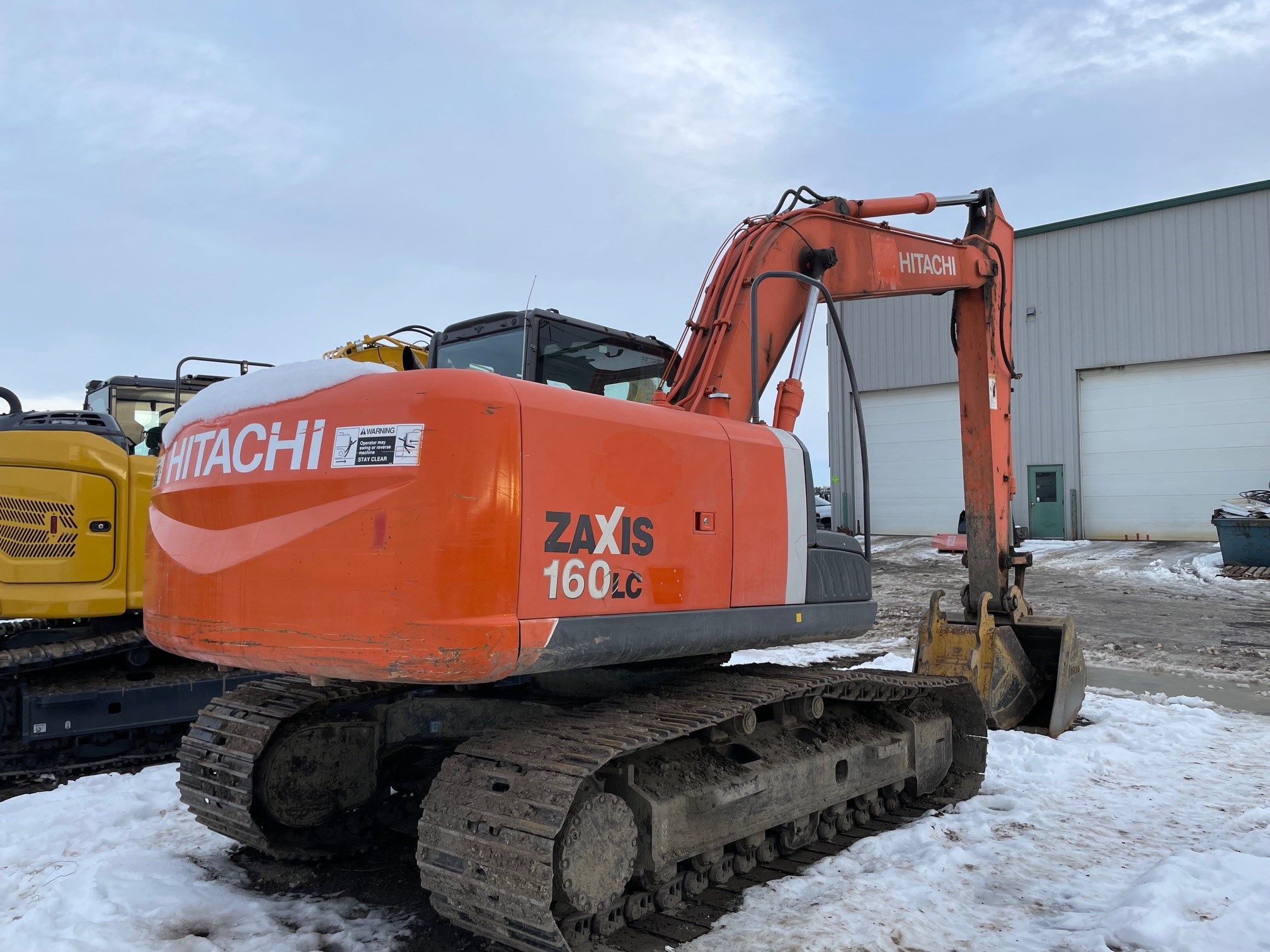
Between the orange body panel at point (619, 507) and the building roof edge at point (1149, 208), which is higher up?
the building roof edge at point (1149, 208)

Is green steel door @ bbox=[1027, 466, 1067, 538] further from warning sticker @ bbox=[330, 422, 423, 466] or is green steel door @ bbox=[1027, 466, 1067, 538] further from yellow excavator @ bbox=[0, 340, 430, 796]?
warning sticker @ bbox=[330, 422, 423, 466]

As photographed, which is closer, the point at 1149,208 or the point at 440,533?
the point at 440,533

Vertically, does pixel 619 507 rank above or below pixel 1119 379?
below

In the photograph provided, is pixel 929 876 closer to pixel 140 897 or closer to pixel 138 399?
pixel 140 897

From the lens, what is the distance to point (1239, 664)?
9.09m

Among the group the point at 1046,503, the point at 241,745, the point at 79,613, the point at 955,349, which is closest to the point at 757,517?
the point at 241,745

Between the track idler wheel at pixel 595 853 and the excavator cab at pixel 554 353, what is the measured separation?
6.23 ft

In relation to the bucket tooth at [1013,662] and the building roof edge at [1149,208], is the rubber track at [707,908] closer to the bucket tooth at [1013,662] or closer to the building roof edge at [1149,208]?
the bucket tooth at [1013,662]

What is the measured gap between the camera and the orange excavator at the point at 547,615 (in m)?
2.86

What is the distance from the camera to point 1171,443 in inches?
843

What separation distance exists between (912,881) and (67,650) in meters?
5.00

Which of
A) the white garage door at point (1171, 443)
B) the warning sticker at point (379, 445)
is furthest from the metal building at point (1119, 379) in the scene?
the warning sticker at point (379, 445)

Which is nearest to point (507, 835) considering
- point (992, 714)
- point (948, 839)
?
point (948, 839)

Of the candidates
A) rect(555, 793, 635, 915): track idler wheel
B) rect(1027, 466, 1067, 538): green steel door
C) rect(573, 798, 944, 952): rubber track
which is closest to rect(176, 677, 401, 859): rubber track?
rect(555, 793, 635, 915): track idler wheel
